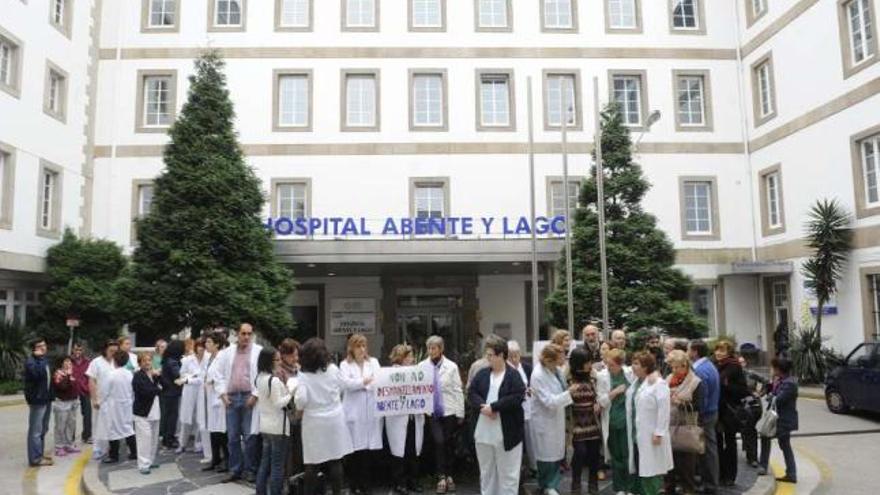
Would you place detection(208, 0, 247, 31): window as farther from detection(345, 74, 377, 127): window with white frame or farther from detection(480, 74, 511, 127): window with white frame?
Result: detection(480, 74, 511, 127): window with white frame

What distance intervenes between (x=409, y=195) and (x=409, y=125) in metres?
2.42

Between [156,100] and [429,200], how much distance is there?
32.6 ft

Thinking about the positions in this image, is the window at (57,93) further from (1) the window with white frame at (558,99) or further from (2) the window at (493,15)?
(1) the window with white frame at (558,99)

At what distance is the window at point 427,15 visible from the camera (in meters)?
23.4

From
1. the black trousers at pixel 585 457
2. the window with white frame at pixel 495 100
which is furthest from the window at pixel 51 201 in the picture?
the black trousers at pixel 585 457

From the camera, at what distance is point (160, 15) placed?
2344 cm

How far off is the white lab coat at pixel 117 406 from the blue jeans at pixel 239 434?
1.84m

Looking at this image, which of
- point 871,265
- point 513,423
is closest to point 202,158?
point 513,423

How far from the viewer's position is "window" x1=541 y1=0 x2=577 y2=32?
23.6 meters

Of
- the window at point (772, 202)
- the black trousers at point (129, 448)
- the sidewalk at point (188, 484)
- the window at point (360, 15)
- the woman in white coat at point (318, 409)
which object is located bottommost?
the sidewalk at point (188, 484)

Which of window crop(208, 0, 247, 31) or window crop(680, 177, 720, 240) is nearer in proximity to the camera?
window crop(680, 177, 720, 240)

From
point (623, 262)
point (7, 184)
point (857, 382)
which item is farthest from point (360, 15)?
point (857, 382)

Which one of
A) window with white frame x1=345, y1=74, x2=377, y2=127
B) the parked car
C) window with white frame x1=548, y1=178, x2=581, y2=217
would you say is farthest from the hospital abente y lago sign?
the parked car

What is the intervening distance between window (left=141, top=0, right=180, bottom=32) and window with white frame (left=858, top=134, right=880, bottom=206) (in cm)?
2150
